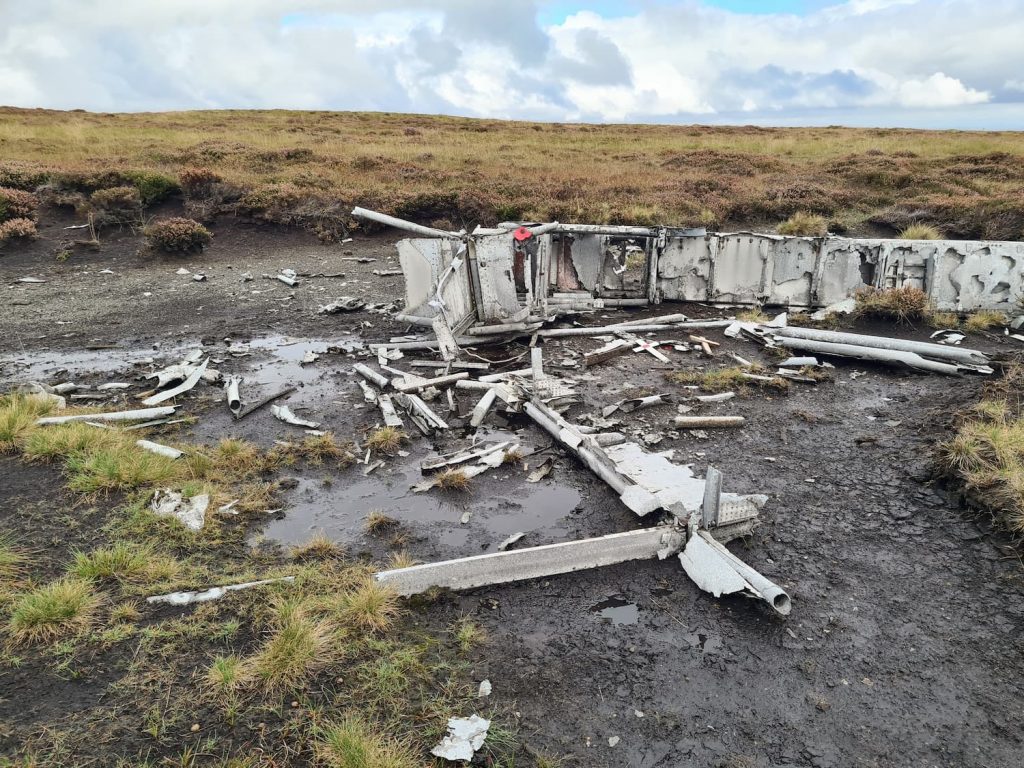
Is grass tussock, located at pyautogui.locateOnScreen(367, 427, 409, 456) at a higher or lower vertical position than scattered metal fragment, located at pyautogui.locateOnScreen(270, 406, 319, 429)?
lower

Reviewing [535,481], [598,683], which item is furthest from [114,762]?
[535,481]

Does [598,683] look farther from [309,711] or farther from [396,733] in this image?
[309,711]

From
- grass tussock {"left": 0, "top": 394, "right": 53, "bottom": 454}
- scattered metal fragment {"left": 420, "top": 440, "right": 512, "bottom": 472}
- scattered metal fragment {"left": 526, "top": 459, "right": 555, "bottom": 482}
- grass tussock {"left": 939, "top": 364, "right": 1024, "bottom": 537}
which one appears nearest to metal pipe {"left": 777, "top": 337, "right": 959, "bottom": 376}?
grass tussock {"left": 939, "top": 364, "right": 1024, "bottom": 537}

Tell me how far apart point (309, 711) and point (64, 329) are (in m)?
9.92

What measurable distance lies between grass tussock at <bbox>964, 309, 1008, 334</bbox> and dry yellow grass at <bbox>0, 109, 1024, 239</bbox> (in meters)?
4.88

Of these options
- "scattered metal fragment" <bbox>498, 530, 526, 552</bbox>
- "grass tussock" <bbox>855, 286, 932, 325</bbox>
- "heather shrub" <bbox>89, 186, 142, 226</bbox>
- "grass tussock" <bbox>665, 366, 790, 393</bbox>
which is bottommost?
"scattered metal fragment" <bbox>498, 530, 526, 552</bbox>

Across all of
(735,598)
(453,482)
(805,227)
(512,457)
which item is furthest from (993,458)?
(805,227)

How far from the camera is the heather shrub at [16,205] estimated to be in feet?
49.3

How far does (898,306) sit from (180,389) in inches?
431

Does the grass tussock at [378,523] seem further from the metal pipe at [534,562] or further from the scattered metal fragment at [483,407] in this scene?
the scattered metal fragment at [483,407]

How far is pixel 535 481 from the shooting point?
6008 millimetres

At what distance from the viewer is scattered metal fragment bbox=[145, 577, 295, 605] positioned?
4.20 meters

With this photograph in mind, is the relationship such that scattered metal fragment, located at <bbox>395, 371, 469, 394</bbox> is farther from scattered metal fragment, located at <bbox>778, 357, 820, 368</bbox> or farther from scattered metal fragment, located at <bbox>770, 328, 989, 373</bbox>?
scattered metal fragment, located at <bbox>770, 328, 989, 373</bbox>

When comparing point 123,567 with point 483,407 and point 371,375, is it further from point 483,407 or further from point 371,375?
point 371,375
